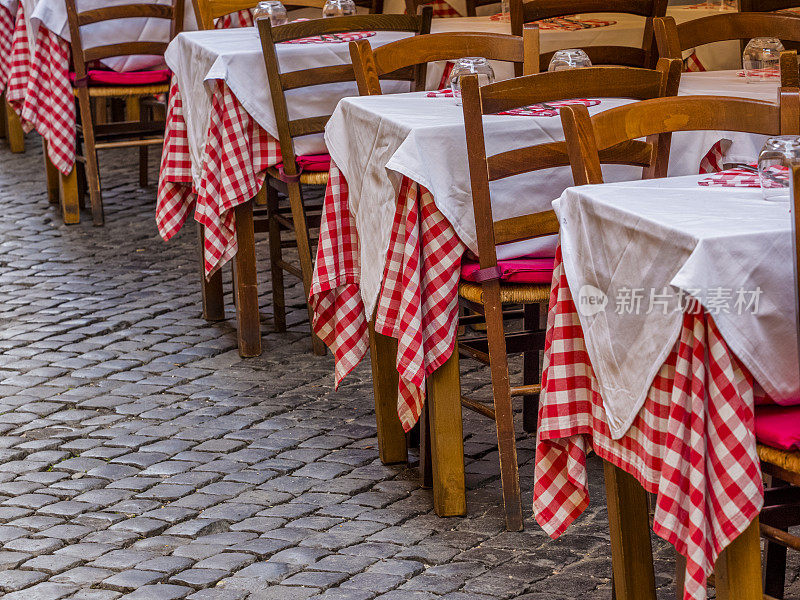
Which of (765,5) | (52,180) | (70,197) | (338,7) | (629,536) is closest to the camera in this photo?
(629,536)

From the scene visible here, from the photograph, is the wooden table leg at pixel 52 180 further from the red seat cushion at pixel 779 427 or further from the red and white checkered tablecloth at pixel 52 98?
the red seat cushion at pixel 779 427

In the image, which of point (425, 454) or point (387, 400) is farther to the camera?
point (387, 400)

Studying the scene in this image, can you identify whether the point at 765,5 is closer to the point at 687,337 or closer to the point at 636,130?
the point at 636,130

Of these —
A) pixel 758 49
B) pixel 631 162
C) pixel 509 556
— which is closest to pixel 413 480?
pixel 509 556

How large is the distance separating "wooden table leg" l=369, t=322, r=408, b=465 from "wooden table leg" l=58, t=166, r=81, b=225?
346 centimetres

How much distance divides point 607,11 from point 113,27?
3031 millimetres

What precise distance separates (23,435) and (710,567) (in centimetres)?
247

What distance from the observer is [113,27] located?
613 centimetres

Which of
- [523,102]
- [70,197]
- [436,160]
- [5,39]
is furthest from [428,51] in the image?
[5,39]

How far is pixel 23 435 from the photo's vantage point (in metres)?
3.77

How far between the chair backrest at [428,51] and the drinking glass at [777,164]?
1.35 m

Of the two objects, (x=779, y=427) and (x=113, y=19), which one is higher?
(x=113, y=19)

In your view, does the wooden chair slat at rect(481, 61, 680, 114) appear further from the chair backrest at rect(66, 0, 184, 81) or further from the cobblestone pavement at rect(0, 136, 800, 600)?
the chair backrest at rect(66, 0, 184, 81)

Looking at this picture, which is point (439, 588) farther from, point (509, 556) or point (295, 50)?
point (295, 50)
